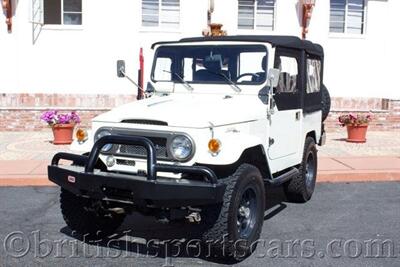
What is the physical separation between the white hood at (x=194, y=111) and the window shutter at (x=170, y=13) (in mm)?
9268

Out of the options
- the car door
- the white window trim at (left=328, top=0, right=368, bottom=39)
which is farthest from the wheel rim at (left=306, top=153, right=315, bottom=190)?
the white window trim at (left=328, top=0, right=368, bottom=39)

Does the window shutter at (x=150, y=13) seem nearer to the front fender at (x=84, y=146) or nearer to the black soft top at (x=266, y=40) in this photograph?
the black soft top at (x=266, y=40)

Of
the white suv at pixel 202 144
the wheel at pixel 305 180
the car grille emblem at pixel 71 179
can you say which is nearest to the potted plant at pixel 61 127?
the white suv at pixel 202 144

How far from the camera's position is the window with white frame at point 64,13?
14.5 meters

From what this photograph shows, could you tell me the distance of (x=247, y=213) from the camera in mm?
4816

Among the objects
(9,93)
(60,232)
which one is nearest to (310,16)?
(9,93)

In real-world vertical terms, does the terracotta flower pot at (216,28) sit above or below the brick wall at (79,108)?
above

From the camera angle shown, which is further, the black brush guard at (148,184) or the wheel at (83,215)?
the wheel at (83,215)

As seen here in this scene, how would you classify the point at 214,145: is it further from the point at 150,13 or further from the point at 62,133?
the point at 150,13

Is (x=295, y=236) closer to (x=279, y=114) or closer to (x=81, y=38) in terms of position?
(x=279, y=114)

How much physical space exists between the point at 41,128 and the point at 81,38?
274cm

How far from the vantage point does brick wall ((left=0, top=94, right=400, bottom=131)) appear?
13234 millimetres

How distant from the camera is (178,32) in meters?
14.4

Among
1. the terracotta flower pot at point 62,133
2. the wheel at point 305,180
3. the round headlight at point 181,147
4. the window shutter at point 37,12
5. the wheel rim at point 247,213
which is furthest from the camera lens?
the window shutter at point 37,12
